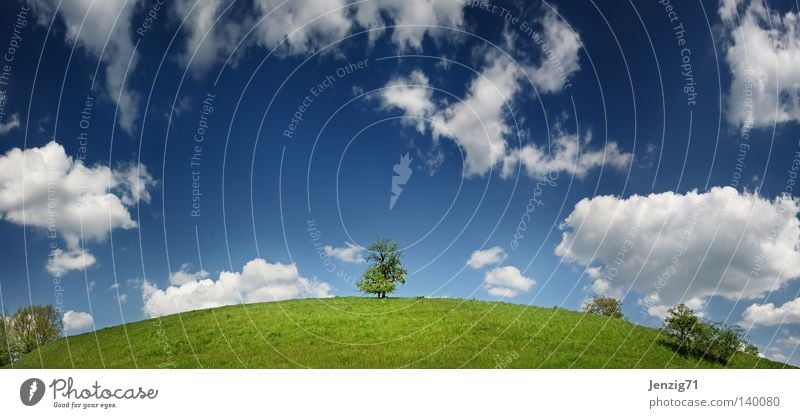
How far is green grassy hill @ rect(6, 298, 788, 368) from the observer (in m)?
24.0
